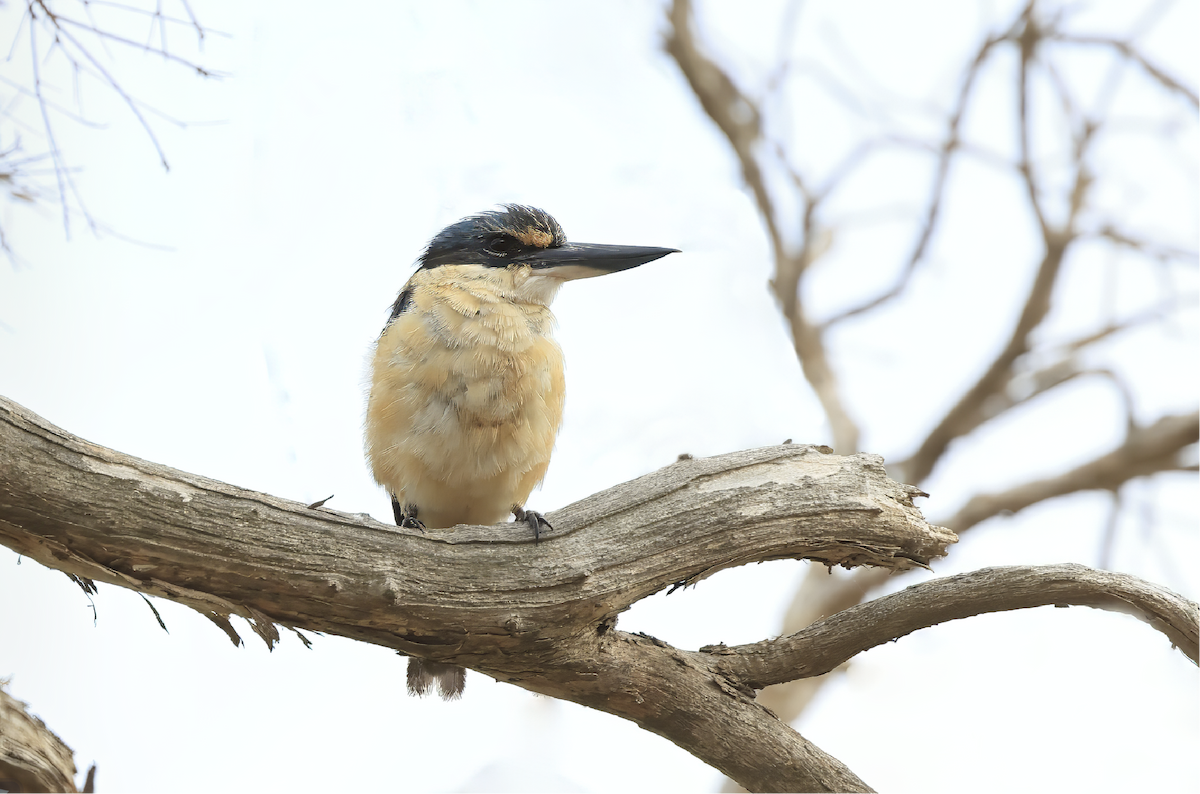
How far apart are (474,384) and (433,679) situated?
765mm

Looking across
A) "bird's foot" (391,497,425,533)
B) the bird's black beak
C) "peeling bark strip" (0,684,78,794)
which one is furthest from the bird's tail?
the bird's black beak

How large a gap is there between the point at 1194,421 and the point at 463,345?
432 cm

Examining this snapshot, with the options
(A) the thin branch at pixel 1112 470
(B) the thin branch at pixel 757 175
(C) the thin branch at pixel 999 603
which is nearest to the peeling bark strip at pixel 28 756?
(C) the thin branch at pixel 999 603

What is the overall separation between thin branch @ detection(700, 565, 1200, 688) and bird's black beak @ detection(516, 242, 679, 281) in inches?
41.7

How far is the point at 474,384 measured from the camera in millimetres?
2125

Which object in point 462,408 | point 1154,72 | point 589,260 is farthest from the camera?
point 1154,72

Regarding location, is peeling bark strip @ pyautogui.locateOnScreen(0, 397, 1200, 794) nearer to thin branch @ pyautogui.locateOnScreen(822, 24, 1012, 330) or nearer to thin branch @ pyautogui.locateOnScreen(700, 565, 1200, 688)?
thin branch @ pyautogui.locateOnScreen(700, 565, 1200, 688)

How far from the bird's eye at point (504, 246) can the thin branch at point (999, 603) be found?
126 centimetres

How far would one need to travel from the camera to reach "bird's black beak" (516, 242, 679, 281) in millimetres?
2402

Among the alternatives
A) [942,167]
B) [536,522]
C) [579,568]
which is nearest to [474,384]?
[536,522]

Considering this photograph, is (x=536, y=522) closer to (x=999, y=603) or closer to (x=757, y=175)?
(x=999, y=603)

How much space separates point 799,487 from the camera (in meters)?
1.88

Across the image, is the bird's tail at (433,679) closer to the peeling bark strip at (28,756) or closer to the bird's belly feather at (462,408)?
the bird's belly feather at (462,408)

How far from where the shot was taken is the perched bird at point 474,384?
84.0 inches
